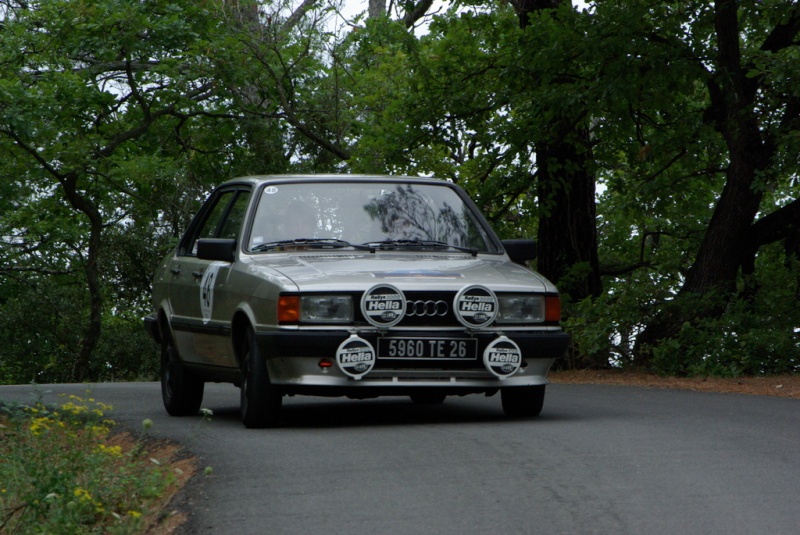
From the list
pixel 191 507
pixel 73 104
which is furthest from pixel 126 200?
pixel 191 507

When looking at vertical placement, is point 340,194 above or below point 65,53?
below

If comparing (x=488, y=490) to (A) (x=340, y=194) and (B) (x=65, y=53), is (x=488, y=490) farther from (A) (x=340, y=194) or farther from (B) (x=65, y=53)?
(B) (x=65, y=53)

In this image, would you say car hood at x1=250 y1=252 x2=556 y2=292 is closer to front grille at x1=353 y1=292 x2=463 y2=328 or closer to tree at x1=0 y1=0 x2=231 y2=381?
front grille at x1=353 y1=292 x2=463 y2=328

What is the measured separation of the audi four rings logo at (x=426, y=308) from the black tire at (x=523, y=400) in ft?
3.11

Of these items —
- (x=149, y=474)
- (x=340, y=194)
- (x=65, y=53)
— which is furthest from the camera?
(x=65, y=53)

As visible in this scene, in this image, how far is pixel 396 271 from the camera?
8.62 m

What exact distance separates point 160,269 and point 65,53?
17417mm

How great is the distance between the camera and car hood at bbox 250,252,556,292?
8.45 metres

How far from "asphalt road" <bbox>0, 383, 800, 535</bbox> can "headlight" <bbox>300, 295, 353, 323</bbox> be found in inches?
28.4

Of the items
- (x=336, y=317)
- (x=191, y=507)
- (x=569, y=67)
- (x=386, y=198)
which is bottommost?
(x=191, y=507)

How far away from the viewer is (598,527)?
5.38 meters

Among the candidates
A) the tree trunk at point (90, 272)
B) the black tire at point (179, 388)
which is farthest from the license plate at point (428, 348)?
the tree trunk at point (90, 272)

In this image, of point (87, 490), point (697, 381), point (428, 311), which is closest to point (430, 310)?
point (428, 311)

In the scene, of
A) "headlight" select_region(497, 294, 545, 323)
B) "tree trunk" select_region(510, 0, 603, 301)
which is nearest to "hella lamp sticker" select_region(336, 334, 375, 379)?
"headlight" select_region(497, 294, 545, 323)
